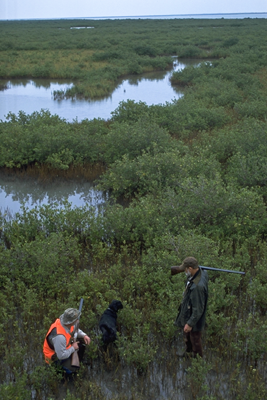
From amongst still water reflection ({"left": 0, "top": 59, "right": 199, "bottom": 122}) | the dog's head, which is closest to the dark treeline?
the dog's head

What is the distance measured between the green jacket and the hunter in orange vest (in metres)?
1.25

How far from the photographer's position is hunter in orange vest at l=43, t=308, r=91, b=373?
4.37 meters

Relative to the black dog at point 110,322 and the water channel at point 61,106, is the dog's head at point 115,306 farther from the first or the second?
the water channel at point 61,106

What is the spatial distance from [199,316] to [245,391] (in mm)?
969

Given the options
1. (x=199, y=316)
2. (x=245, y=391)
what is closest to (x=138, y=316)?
(x=199, y=316)

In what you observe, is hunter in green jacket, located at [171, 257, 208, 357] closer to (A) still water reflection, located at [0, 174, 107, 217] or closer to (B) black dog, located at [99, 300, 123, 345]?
(B) black dog, located at [99, 300, 123, 345]

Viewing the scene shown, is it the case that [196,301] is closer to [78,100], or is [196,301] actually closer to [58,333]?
[58,333]

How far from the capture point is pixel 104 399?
171 inches

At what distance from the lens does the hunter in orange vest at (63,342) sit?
437cm

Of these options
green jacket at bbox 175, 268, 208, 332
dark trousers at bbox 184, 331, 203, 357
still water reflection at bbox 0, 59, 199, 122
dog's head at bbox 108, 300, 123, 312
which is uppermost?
still water reflection at bbox 0, 59, 199, 122

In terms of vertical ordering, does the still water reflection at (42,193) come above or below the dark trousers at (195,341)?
above

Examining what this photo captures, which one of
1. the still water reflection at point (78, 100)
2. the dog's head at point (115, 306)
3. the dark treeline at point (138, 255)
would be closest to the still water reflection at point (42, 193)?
the dark treeline at point (138, 255)

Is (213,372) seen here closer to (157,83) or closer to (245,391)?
(245,391)

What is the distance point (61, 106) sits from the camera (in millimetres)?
20641
